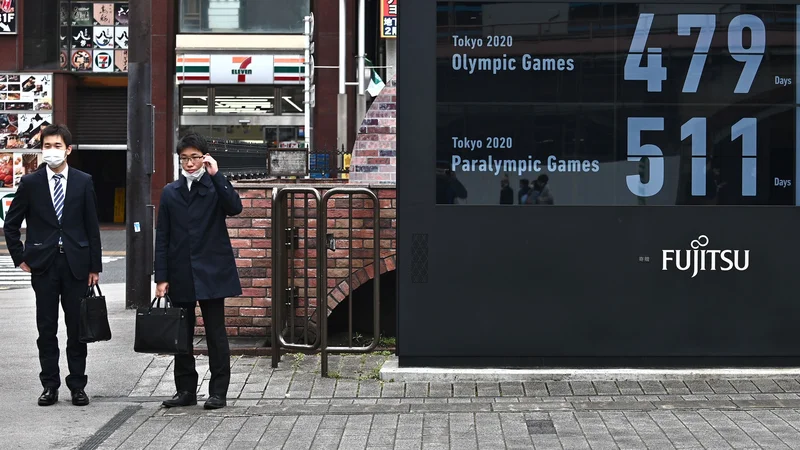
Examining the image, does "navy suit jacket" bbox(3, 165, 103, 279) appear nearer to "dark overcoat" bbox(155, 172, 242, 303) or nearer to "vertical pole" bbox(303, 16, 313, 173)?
"dark overcoat" bbox(155, 172, 242, 303)

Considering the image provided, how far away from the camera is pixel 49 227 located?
7715mm

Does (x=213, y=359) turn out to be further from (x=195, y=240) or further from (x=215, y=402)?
(x=195, y=240)

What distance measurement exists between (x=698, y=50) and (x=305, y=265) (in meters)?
3.07

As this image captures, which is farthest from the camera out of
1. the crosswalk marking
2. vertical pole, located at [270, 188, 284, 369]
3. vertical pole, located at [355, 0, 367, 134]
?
vertical pole, located at [355, 0, 367, 134]

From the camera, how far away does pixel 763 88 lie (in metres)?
8.17

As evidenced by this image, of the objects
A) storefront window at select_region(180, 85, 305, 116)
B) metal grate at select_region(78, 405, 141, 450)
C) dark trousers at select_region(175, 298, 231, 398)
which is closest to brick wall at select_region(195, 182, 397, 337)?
dark trousers at select_region(175, 298, 231, 398)

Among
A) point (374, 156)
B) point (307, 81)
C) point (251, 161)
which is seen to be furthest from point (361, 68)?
point (374, 156)

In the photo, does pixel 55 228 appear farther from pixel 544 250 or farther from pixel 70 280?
pixel 544 250

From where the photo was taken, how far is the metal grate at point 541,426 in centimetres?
665

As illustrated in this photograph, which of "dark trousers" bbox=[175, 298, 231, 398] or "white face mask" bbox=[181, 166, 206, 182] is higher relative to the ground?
"white face mask" bbox=[181, 166, 206, 182]

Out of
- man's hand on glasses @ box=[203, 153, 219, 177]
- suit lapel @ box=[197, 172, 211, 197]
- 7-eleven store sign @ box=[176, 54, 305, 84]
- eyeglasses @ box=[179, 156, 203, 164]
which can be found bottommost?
suit lapel @ box=[197, 172, 211, 197]

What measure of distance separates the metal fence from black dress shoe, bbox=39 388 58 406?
10.6 ft

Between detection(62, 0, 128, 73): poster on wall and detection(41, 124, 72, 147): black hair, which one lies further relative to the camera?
detection(62, 0, 128, 73): poster on wall

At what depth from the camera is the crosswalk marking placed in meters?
17.4
